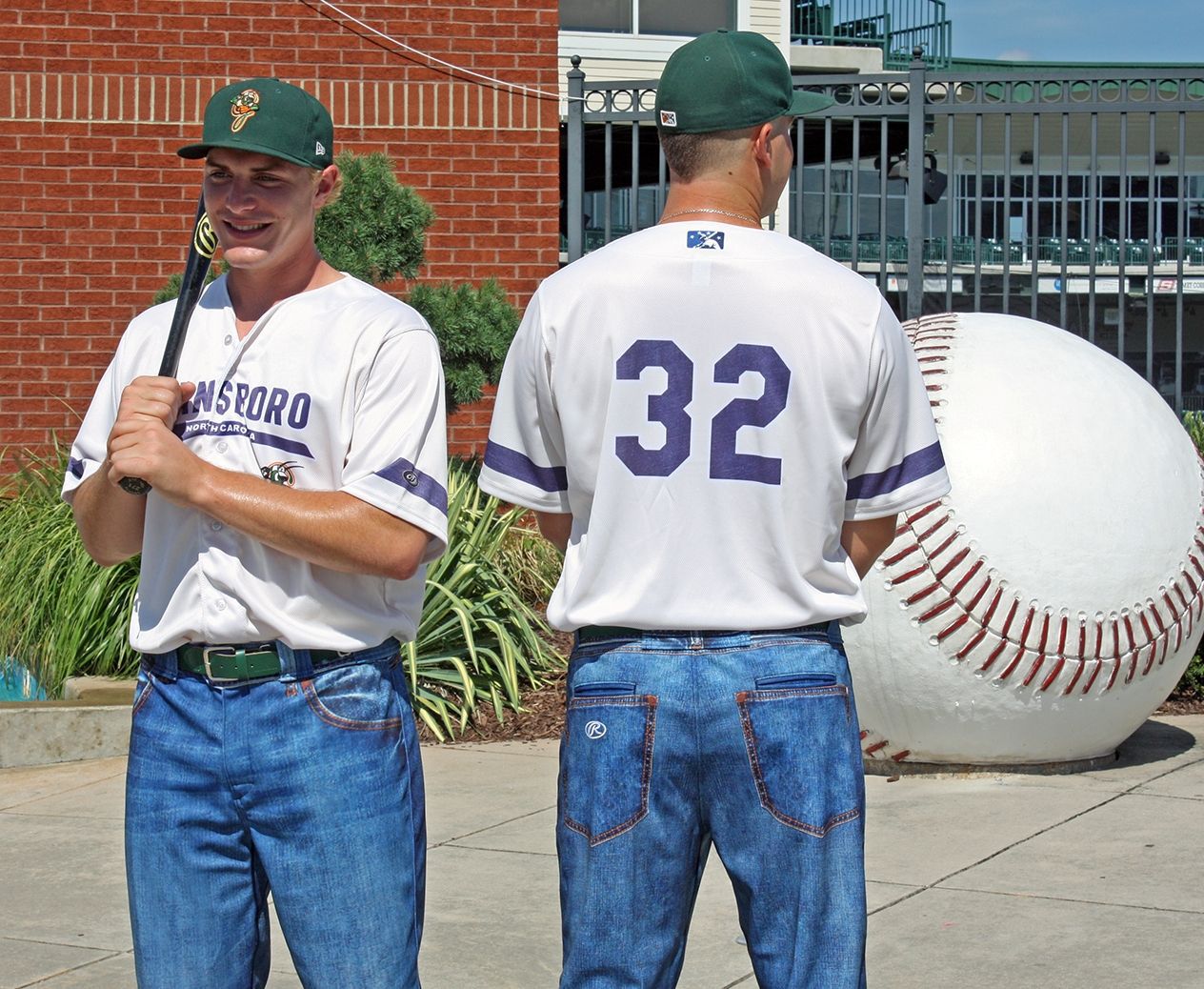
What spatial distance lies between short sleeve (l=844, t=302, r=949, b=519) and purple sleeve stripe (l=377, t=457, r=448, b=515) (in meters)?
0.70

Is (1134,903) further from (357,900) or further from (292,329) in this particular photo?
(292,329)

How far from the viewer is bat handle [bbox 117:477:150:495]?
269 centimetres

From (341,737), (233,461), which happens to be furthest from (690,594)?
(233,461)

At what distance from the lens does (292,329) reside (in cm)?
279

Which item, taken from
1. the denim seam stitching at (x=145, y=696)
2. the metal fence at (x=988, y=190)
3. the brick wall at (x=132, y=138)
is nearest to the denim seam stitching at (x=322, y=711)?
the denim seam stitching at (x=145, y=696)

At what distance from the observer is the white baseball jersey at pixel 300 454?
2.71 m

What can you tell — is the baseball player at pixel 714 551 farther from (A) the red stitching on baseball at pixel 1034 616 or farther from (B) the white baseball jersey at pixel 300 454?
(A) the red stitching on baseball at pixel 1034 616

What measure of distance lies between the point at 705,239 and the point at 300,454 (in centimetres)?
77

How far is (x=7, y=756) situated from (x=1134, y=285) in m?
32.0

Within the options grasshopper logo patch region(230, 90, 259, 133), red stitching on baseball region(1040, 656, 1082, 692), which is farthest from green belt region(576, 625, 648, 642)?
red stitching on baseball region(1040, 656, 1082, 692)

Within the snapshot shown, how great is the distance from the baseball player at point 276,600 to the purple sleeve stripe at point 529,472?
11 cm

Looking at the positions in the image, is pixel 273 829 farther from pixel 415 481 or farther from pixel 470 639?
pixel 470 639

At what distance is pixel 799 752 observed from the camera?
263 cm

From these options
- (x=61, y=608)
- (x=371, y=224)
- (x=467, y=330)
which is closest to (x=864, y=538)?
(x=61, y=608)
